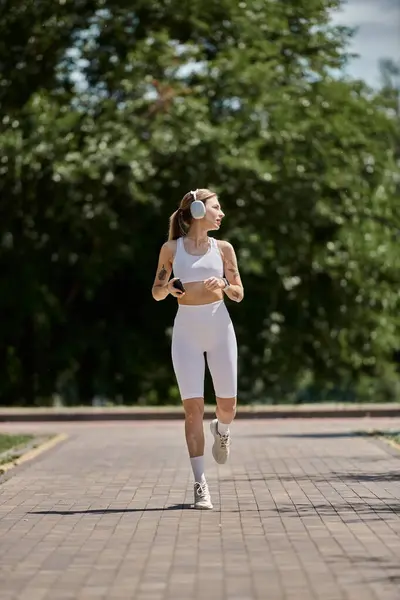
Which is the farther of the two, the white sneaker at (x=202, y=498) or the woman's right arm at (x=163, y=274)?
the woman's right arm at (x=163, y=274)

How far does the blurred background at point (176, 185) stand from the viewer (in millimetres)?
32219

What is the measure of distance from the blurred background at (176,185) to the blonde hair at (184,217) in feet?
64.9

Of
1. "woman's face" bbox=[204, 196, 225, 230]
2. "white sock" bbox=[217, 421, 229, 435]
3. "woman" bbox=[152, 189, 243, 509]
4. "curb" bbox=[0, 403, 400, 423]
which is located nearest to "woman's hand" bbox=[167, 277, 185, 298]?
"woman" bbox=[152, 189, 243, 509]

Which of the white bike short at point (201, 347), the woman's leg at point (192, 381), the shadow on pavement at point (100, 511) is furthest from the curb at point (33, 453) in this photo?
the white bike short at point (201, 347)

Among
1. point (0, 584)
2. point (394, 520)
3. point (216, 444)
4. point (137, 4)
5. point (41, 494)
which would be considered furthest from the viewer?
point (137, 4)

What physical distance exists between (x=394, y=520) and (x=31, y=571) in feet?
9.31

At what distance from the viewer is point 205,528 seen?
32.5 feet

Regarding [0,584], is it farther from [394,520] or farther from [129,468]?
[129,468]

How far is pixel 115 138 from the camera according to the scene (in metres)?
31.8

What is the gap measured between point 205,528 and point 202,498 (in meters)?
1.23

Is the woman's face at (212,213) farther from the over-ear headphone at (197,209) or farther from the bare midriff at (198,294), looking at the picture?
the bare midriff at (198,294)

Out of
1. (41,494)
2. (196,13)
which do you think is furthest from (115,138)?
(41,494)

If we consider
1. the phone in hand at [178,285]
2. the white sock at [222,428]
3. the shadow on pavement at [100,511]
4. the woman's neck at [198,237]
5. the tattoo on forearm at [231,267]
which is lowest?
the shadow on pavement at [100,511]

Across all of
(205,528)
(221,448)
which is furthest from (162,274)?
(205,528)
